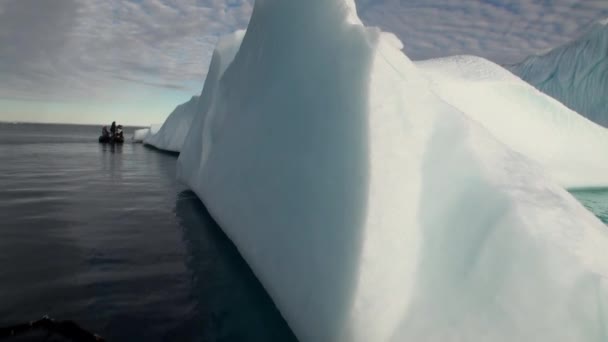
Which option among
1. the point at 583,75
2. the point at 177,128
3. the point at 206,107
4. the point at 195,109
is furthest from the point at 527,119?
the point at 583,75

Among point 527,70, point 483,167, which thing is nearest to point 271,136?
point 483,167

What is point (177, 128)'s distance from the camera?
67.7ft

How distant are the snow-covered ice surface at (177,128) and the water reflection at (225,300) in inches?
606

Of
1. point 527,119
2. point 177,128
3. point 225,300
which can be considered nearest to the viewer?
point 225,300

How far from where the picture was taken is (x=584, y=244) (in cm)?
191

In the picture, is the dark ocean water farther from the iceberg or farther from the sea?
the iceberg

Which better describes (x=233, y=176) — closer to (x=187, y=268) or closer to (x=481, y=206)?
(x=187, y=268)

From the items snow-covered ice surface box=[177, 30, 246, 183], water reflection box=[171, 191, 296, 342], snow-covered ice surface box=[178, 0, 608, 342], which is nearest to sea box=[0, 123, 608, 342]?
water reflection box=[171, 191, 296, 342]

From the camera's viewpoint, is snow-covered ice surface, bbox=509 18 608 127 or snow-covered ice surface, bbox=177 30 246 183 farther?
snow-covered ice surface, bbox=509 18 608 127

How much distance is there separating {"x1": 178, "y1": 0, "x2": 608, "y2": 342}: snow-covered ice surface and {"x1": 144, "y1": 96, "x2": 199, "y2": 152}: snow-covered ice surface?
663 inches

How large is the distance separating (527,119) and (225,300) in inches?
365

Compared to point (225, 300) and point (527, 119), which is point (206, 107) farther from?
point (527, 119)

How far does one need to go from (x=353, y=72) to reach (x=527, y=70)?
39.6 meters

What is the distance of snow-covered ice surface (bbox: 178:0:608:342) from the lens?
1818 millimetres
